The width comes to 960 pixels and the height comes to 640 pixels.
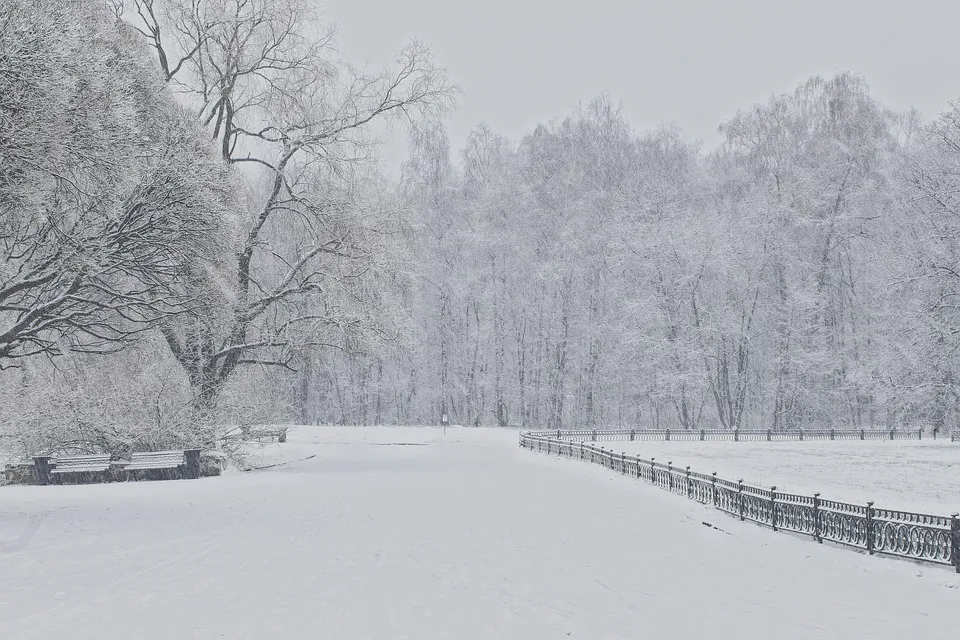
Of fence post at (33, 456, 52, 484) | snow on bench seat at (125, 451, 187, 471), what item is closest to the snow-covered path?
fence post at (33, 456, 52, 484)

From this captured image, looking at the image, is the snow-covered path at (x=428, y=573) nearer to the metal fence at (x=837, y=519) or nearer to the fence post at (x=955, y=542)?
the fence post at (x=955, y=542)

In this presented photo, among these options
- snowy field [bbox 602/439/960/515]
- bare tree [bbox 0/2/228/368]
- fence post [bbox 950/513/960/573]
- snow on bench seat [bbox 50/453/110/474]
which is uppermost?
bare tree [bbox 0/2/228/368]

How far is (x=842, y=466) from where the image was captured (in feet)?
91.8

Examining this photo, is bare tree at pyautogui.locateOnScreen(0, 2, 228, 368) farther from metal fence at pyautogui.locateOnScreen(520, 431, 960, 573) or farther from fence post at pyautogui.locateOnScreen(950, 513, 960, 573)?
fence post at pyautogui.locateOnScreen(950, 513, 960, 573)

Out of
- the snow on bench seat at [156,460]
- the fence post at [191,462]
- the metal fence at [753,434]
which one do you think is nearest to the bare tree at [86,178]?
the snow on bench seat at [156,460]

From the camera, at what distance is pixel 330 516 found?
14.9m

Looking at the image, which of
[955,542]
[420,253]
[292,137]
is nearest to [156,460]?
[292,137]

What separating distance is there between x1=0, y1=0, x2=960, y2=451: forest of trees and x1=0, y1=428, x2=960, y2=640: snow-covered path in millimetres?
4688

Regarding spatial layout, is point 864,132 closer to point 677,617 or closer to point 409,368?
point 409,368

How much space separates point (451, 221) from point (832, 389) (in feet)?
92.0

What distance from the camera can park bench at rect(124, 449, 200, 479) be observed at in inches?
850

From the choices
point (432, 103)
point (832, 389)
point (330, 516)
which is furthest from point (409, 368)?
point (330, 516)

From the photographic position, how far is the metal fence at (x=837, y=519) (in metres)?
11.3

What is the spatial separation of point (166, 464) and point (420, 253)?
26.8 metres
